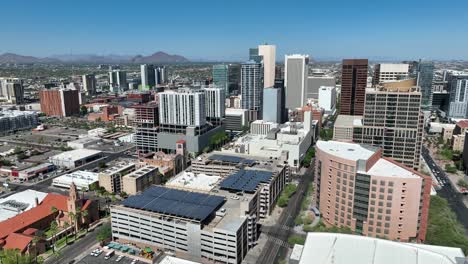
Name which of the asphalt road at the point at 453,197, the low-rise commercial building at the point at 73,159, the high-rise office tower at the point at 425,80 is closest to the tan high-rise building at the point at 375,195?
the asphalt road at the point at 453,197

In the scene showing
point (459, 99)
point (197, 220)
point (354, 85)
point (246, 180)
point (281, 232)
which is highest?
point (354, 85)

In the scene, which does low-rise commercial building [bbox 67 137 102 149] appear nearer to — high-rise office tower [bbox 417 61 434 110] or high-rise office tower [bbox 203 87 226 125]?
high-rise office tower [bbox 203 87 226 125]

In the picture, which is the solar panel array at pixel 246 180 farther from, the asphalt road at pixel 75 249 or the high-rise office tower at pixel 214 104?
the high-rise office tower at pixel 214 104

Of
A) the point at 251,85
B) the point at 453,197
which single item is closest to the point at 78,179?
the point at 453,197

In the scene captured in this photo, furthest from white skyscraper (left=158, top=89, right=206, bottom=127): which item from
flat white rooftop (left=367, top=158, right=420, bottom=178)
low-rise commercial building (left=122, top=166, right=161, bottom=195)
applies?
flat white rooftop (left=367, top=158, right=420, bottom=178)

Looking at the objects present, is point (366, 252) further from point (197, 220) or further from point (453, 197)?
point (453, 197)

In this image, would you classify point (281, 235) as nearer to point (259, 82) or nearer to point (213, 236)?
point (213, 236)

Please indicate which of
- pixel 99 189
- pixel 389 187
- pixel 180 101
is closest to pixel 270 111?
pixel 180 101
